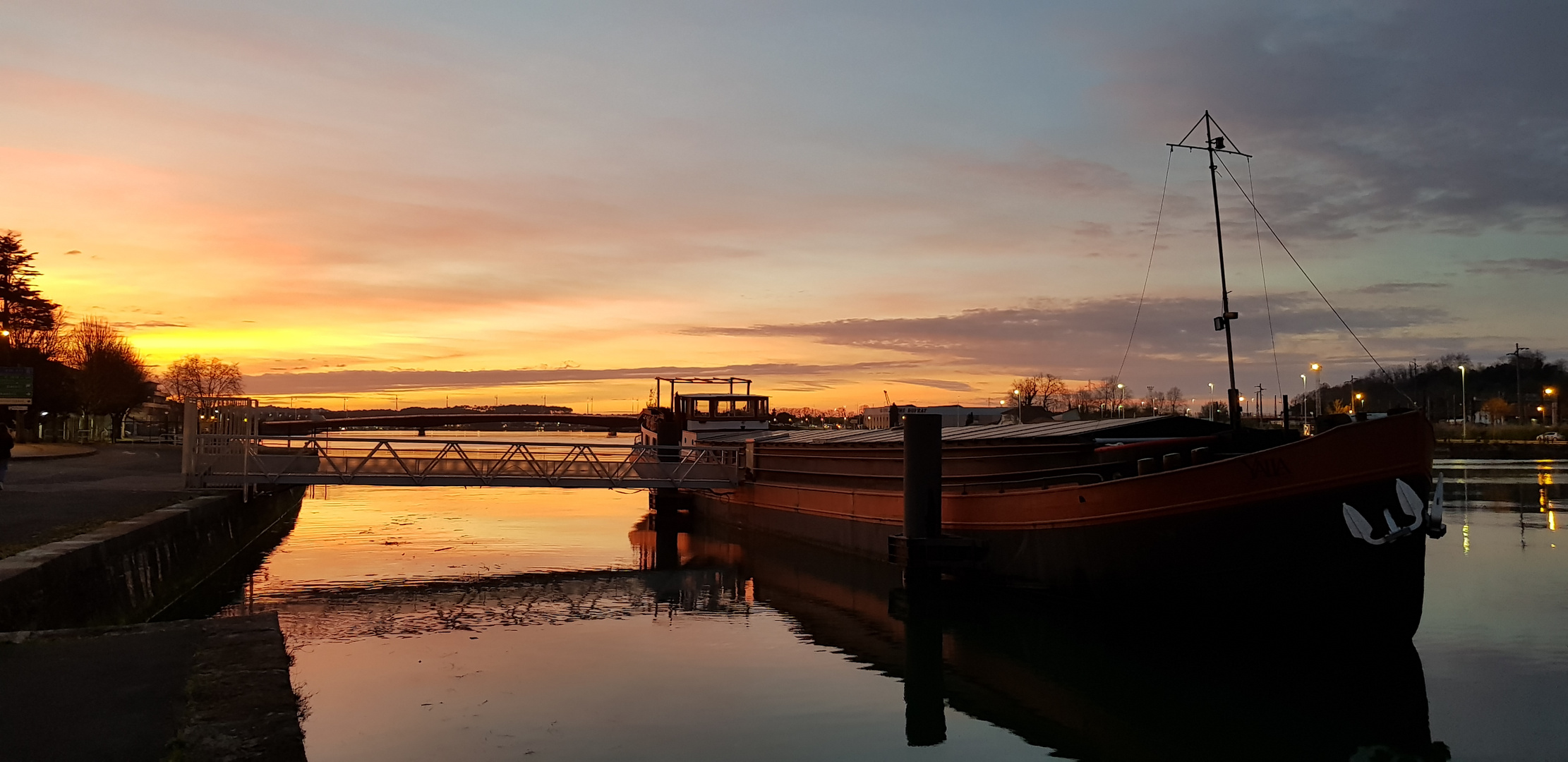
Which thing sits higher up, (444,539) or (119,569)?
(119,569)

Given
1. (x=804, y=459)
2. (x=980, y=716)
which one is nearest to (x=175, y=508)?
(x=804, y=459)

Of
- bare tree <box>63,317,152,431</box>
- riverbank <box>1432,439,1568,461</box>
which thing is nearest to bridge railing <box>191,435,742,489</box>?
bare tree <box>63,317,152,431</box>

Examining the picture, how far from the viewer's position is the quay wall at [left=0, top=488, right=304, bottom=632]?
12672 mm

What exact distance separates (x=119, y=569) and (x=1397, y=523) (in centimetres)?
1932

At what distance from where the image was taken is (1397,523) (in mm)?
14828

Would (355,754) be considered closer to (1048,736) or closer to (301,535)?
(1048,736)

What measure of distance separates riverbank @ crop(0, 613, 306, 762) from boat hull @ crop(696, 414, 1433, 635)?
1282 cm

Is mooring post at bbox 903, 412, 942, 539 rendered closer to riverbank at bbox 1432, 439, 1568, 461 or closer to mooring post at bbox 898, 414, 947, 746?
mooring post at bbox 898, 414, 947, 746

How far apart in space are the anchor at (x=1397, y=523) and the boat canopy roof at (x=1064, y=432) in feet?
19.2

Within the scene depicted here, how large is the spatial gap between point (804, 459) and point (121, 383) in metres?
65.6

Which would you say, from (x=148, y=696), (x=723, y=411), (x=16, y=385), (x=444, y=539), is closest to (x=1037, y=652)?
(x=148, y=696)

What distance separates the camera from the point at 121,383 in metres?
75.4

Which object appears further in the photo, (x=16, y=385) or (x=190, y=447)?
(x=16, y=385)

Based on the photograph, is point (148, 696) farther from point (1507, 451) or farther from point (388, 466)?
point (1507, 451)
